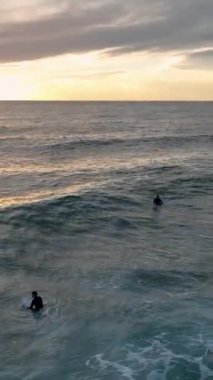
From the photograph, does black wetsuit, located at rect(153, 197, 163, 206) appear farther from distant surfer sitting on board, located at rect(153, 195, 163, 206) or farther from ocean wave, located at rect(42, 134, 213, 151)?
ocean wave, located at rect(42, 134, 213, 151)

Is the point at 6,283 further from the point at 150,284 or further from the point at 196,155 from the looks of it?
the point at 196,155

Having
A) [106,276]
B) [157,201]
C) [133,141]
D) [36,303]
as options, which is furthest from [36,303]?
[133,141]

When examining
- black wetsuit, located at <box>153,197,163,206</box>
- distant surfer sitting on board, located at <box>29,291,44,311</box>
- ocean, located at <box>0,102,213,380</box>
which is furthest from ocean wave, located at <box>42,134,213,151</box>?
distant surfer sitting on board, located at <box>29,291,44,311</box>

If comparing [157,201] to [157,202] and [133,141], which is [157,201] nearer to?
[157,202]

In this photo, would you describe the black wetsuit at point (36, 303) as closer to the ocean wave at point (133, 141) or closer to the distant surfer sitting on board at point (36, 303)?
the distant surfer sitting on board at point (36, 303)

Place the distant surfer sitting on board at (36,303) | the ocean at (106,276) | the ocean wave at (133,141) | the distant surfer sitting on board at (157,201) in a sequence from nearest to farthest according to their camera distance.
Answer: the ocean at (106,276), the distant surfer sitting on board at (36,303), the distant surfer sitting on board at (157,201), the ocean wave at (133,141)

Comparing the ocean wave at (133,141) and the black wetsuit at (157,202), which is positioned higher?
the ocean wave at (133,141)

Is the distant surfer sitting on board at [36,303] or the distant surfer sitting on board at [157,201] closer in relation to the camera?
the distant surfer sitting on board at [36,303]

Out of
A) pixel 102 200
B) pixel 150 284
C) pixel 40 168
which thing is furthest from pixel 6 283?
pixel 40 168

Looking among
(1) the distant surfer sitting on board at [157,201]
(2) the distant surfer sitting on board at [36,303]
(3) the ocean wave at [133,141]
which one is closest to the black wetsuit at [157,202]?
(1) the distant surfer sitting on board at [157,201]
